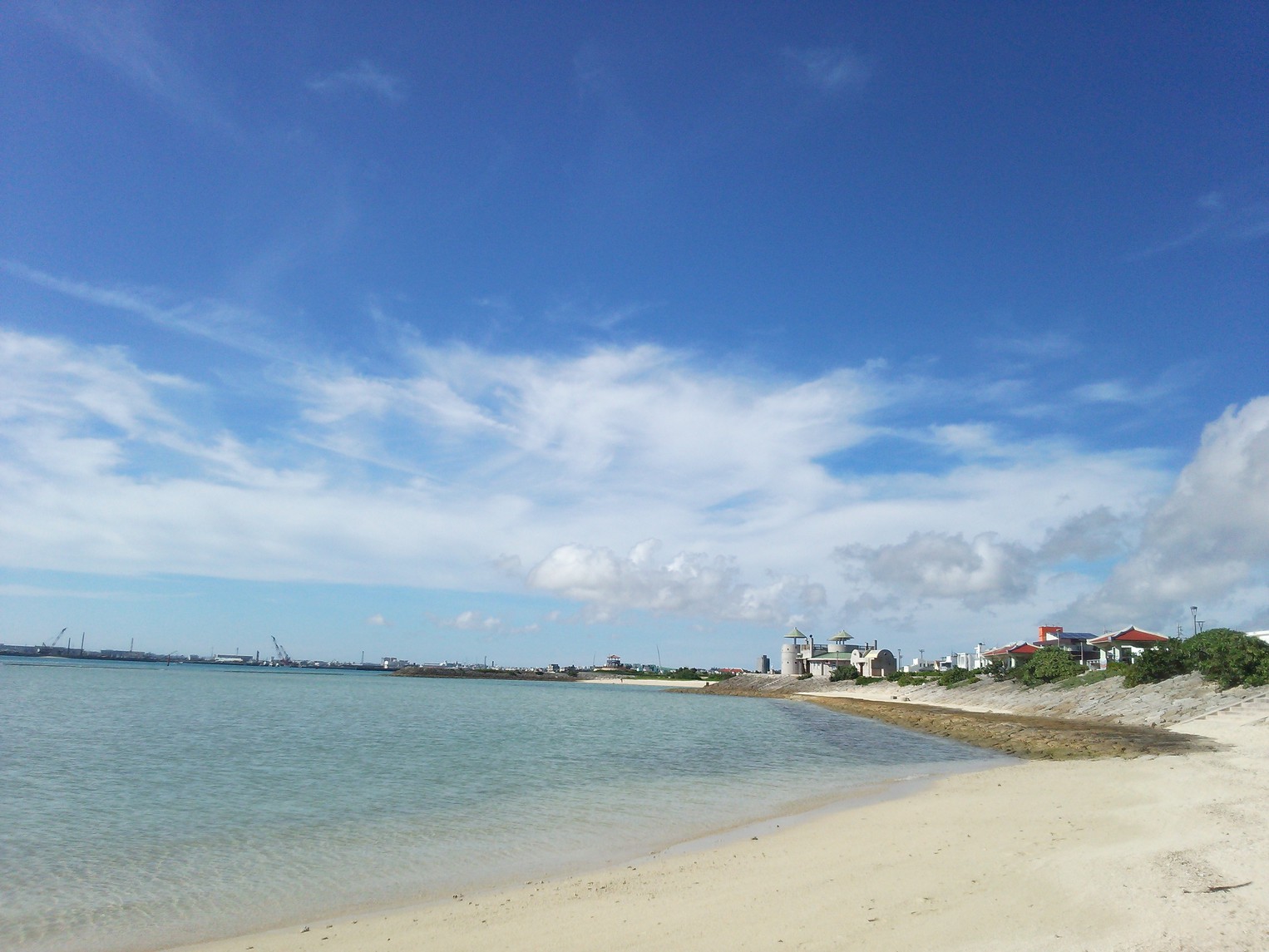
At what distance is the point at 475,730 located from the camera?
137 feet

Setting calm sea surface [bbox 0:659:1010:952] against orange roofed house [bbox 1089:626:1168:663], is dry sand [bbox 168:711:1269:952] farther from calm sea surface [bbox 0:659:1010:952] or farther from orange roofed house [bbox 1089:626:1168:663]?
orange roofed house [bbox 1089:626:1168:663]

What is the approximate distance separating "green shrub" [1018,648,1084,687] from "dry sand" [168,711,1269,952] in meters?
42.8

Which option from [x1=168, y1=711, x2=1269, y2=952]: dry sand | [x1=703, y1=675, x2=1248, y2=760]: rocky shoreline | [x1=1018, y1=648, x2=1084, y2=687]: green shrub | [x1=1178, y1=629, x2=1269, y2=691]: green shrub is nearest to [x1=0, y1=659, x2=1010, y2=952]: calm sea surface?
[x1=168, y1=711, x2=1269, y2=952]: dry sand

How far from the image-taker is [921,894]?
8953 mm

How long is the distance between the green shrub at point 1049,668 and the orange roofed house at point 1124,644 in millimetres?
11714

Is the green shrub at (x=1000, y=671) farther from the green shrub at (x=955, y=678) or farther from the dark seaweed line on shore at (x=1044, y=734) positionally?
the dark seaweed line on shore at (x=1044, y=734)

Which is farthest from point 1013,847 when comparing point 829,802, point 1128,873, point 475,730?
point 475,730

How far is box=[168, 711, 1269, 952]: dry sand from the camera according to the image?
7.39 meters

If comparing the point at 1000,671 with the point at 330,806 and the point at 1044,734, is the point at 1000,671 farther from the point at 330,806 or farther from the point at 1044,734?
the point at 330,806

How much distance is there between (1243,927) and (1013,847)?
14.9ft

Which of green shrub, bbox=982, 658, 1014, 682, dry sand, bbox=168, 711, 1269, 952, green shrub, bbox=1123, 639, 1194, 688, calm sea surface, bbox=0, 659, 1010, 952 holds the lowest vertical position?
calm sea surface, bbox=0, 659, 1010, 952

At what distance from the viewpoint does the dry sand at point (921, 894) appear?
24.3 feet

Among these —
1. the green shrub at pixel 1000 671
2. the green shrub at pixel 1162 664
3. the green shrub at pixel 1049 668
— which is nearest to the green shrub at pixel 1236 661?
the green shrub at pixel 1162 664

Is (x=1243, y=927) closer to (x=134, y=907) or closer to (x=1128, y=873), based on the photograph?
(x=1128, y=873)
